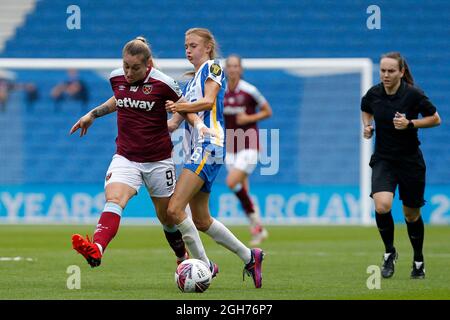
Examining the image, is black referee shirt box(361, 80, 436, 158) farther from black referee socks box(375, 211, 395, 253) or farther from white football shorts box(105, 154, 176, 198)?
white football shorts box(105, 154, 176, 198)

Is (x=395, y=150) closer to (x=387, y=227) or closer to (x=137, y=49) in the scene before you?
(x=387, y=227)

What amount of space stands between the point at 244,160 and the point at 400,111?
18.5ft

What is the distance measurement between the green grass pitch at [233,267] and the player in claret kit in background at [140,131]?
826mm

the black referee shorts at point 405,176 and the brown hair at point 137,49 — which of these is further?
the black referee shorts at point 405,176

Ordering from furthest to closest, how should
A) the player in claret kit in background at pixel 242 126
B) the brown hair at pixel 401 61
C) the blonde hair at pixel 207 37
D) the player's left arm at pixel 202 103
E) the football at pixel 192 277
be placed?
1. the player in claret kit in background at pixel 242 126
2. the brown hair at pixel 401 61
3. the blonde hair at pixel 207 37
4. the player's left arm at pixel 202 103
5. the football at pixel 192 277

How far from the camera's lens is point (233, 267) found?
1034 cm

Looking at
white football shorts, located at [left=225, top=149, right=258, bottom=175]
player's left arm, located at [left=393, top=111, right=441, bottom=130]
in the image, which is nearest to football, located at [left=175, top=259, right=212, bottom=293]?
player's left arm, located at [left=393, top=111, right=441, bottom=130]

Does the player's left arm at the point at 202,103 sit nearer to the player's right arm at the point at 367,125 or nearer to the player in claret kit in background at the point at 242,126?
the player's right arm at the point at 367,125

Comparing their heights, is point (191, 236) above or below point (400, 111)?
below

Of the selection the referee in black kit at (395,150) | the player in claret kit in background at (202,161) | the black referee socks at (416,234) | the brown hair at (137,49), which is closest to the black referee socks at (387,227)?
the referee in black kit at (395,150)

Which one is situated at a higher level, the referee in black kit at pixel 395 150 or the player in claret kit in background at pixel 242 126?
the player in claret kit in background at pixel 242 126

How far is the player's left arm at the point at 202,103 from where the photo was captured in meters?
7.84

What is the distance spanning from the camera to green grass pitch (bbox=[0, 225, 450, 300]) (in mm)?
7715

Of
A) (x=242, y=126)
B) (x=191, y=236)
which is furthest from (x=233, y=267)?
(x=242, y=126)
